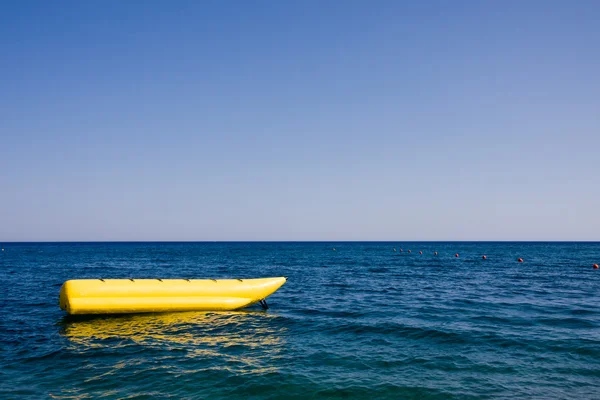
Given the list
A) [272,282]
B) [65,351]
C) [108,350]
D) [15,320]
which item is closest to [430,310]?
[272,282]

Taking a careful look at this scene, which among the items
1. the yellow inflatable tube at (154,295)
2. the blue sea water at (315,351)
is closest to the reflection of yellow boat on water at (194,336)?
the blue sea water at (315,351)

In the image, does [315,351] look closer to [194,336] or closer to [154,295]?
[194,336]

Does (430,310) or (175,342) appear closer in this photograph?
(175,342)

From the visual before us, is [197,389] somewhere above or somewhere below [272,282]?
below

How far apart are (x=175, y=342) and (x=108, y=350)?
6.29ft

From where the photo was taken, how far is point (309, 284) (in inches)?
1110

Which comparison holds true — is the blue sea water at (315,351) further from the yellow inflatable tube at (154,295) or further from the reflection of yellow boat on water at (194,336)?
the yellow inflatable tube at (154,295)

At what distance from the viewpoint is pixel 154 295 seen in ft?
52.9

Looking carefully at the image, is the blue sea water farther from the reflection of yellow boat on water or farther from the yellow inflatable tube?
the yellow inflatable tube

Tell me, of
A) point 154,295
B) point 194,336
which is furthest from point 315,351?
point 154,295

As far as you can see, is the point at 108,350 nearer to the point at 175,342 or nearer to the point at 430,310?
the point at 175,342

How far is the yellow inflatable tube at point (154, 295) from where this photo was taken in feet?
50.1

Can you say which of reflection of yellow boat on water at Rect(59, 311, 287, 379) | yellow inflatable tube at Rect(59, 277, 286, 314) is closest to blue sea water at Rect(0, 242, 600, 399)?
reflection of yellow boat on water at Rect(59, 311, 287, 379)

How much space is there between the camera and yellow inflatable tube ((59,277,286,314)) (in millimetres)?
15273
